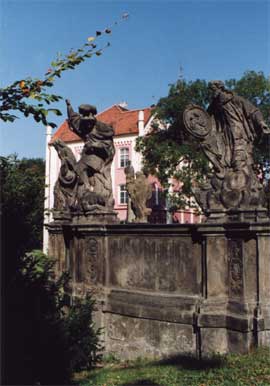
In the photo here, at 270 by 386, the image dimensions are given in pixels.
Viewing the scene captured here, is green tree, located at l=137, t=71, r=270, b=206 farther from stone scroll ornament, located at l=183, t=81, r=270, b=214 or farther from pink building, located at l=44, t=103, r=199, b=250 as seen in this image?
stone scroll ornament, located at l=183, t=81, r=270, b=214

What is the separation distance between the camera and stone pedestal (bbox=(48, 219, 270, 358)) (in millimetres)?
6605

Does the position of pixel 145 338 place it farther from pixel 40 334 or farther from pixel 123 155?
pixel 123 155

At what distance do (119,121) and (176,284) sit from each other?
1372 inches

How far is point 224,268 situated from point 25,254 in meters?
3.10

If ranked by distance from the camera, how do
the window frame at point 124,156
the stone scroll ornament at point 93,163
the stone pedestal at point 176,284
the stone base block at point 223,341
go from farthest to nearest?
the window frame at point 124,156
the stone scroll ornament at point 93,163
the stone pedestal at point 176,284
the stone base block at point 223,341

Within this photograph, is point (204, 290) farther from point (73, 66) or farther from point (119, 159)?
point (119, 159)

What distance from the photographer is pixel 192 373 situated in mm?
5773

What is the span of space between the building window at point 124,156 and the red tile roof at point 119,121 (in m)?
1.44

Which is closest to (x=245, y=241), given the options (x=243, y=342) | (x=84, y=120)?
(x=243, y=342)

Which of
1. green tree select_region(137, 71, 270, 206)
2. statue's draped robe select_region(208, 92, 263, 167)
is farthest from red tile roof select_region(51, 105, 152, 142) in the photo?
statue's draped robe select_region(208, 92, 263, 167)

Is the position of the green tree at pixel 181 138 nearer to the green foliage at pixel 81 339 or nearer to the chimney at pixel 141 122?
the chimney at pixel 141 122

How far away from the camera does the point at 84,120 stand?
8906 millimetres

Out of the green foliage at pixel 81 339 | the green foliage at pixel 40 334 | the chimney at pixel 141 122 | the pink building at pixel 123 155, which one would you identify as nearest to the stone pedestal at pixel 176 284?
the green foliage at pixel 81 339

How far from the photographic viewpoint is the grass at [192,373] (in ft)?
17.3
